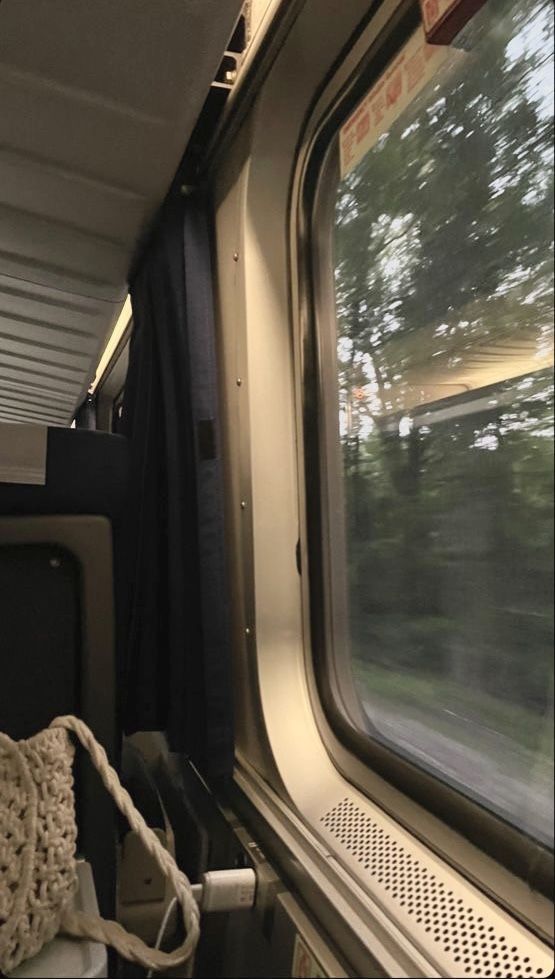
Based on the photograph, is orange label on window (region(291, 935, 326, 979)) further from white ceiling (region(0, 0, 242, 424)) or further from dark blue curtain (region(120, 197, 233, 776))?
white ceiling (region(0, 0, 242, 424))

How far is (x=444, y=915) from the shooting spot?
98 centimetres

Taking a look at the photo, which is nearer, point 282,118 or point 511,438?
point 511,438

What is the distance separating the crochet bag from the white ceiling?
1.18 metres

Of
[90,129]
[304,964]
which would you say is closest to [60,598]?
[304,964]

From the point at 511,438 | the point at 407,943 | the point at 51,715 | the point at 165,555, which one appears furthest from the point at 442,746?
the point at 165,555

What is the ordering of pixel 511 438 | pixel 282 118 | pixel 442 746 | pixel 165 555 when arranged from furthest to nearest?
1. pixel 165 555
2. pixel 282 118
3. pixel 442 746
4. pixel 511 438

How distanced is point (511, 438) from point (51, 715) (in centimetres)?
88

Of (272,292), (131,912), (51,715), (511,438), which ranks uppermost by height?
(272,292)

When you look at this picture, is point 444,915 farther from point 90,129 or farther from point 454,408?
point 90,129

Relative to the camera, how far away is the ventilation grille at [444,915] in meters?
0.89

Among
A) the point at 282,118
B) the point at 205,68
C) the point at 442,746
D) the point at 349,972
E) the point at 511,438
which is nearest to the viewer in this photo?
the point at 349,972

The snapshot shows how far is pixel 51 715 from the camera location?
4.20ft

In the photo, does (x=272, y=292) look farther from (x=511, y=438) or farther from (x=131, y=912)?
(x=131, y=912)

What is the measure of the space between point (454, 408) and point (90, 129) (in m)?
0.99
